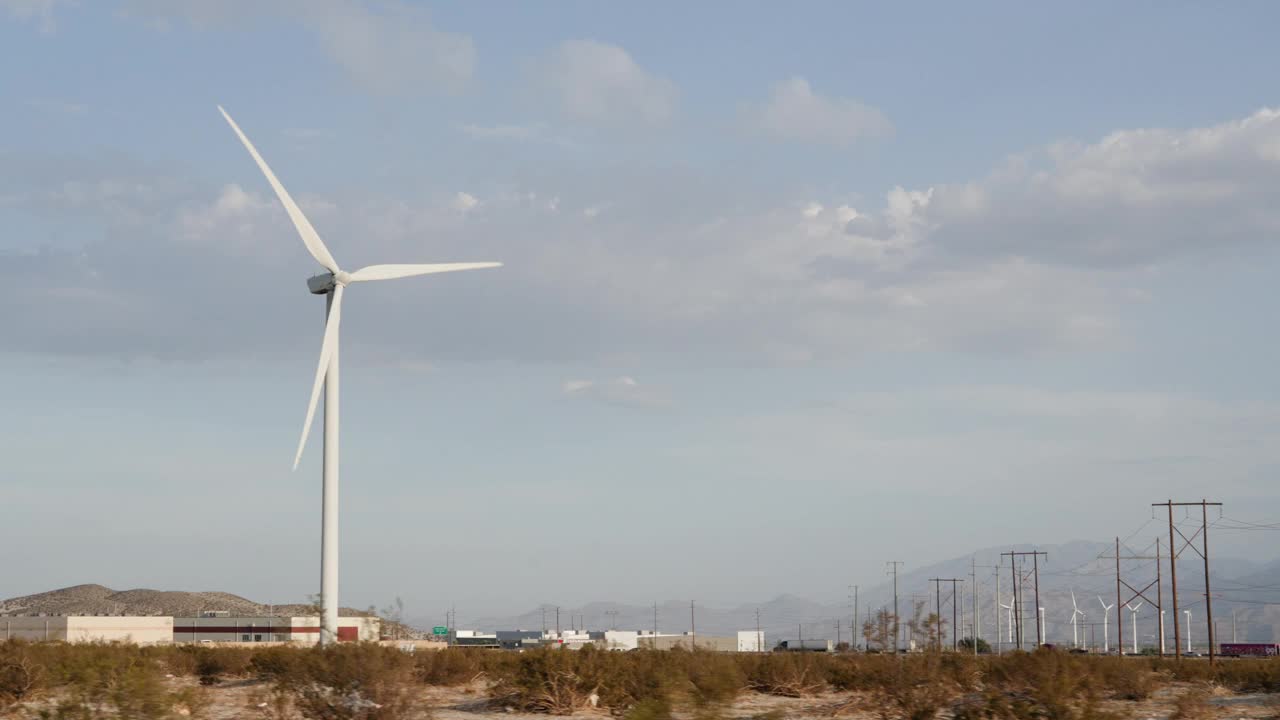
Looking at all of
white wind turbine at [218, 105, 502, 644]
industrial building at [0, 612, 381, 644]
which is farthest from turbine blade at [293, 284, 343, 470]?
industrial building at [0, 612, 381, 644]

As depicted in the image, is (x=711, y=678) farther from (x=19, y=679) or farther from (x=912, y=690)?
(x=19, y=679)

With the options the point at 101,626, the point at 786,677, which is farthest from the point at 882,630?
the point at 101,626

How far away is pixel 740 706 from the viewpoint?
3703cm

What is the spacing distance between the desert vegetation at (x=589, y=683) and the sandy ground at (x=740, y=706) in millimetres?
180

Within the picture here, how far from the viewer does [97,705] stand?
23.0m

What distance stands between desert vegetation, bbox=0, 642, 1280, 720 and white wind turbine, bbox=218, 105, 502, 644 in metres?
3.72

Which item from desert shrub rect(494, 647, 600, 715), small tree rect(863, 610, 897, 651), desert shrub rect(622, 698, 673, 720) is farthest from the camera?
desert shrub rect(494, 647, 600, 715)

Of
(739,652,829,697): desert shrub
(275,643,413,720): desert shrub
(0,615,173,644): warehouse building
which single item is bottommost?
(0,615,173,644): warehouse building

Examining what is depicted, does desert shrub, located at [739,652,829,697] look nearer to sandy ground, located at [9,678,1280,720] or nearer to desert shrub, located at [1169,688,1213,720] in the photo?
sandy ground, located at [9,678,1280,720]

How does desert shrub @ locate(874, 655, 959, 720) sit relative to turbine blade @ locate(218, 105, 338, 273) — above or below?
below

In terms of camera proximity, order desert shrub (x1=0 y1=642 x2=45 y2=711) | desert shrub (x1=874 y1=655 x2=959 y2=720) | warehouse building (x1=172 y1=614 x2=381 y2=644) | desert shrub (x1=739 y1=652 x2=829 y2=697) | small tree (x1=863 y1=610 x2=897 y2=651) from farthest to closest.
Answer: warehouse building (x1=172 y1=614 x2=381 y2=644) → desert shrub (x1=739 y1=652 x2=829 y2=697) → desert shrub (x1=0 y1=642 x2=45 y2=711) → small tree (x1=863 y1=610 x2=897 y2=651) → desert shrub (x1=874 y1=655 x2=959 y2=720)

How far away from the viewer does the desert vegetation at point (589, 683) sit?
24578 millimetres

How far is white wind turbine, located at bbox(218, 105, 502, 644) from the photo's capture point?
152ft

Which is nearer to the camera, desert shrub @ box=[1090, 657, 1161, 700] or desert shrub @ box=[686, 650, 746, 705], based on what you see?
desert shrub @ box=[686, 650, 746, 705]
